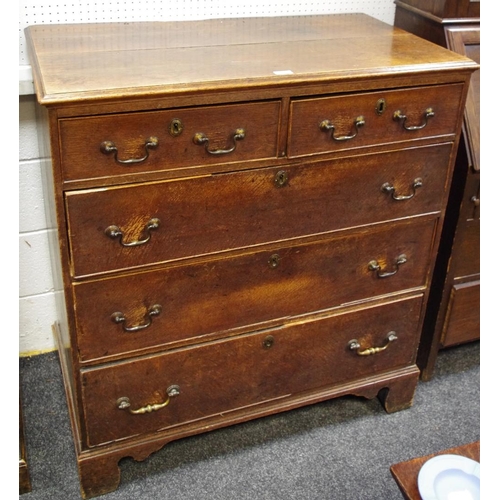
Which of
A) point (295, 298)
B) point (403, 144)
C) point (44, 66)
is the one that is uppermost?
point (44, 66)

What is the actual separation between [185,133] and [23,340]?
3.87 ft

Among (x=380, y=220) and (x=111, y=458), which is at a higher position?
(x=380, y=220)

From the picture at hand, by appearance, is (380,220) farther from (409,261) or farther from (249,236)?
(249,236)

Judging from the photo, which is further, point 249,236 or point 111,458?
point 111,458

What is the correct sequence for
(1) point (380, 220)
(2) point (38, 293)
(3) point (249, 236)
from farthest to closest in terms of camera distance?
(2) point (38, 293), (1) point (380, 220), (3) point (249, 236)

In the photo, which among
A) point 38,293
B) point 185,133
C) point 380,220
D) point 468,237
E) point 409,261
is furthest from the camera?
point 38,293

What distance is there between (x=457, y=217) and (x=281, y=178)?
0.66 m

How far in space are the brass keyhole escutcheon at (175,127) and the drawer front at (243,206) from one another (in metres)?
0.11

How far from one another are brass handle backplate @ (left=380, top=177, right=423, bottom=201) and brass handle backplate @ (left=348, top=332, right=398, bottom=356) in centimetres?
45

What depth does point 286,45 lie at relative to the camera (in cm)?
175

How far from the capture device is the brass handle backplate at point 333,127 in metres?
1.59

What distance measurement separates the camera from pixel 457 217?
2000mm

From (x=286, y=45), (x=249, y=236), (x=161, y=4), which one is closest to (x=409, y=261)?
(x=249, y=236)

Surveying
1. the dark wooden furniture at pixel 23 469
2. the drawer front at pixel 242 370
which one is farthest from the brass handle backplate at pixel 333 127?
the dark wooden furniture at pixel 23 469
